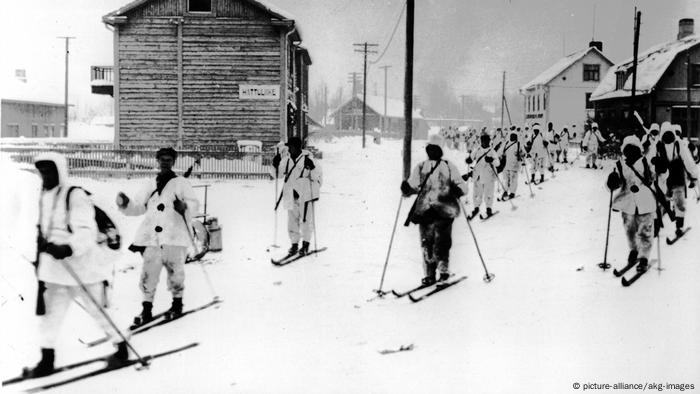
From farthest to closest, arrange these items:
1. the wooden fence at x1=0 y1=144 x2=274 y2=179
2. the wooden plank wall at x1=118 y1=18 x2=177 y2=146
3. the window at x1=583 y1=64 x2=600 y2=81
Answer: the window at x1=583 y1=64 x2=600 y2=81
the wooden plank wall at x1=118 y1=18 x2=177 y2=146
the wooden fence at x1=0 y1=144 x2=274 y2=179

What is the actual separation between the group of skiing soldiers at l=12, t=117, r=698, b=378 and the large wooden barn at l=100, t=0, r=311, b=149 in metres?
8.94

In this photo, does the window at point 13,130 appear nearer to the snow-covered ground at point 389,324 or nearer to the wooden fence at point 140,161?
the wooden fence at point 140,161

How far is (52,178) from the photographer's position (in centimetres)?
495

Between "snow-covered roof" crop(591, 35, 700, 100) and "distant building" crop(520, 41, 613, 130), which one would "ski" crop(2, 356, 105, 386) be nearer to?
"distant building" crop(520, 41, 613, 130)

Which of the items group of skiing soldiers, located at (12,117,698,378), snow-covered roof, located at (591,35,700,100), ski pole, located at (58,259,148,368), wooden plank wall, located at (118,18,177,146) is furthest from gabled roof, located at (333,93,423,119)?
ski pole, located at (58,259,148,368)

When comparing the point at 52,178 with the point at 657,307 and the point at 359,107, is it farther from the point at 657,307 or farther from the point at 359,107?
the point at 359,107

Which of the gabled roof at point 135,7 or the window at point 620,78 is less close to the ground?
the gabled roof at point 135,7

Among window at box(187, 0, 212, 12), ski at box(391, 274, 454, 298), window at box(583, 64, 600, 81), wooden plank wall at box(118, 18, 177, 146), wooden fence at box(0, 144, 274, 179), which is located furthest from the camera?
window at box(583, 64, 600, 81)

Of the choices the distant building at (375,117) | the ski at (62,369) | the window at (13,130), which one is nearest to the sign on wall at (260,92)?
the ski at (62,369)

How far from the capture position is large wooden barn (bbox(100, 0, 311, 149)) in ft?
60.5

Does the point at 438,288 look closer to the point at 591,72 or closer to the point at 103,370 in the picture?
the point at 103,370

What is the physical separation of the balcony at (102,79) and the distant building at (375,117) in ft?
134

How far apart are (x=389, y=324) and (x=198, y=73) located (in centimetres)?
1450

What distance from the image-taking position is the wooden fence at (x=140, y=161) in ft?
51.0
